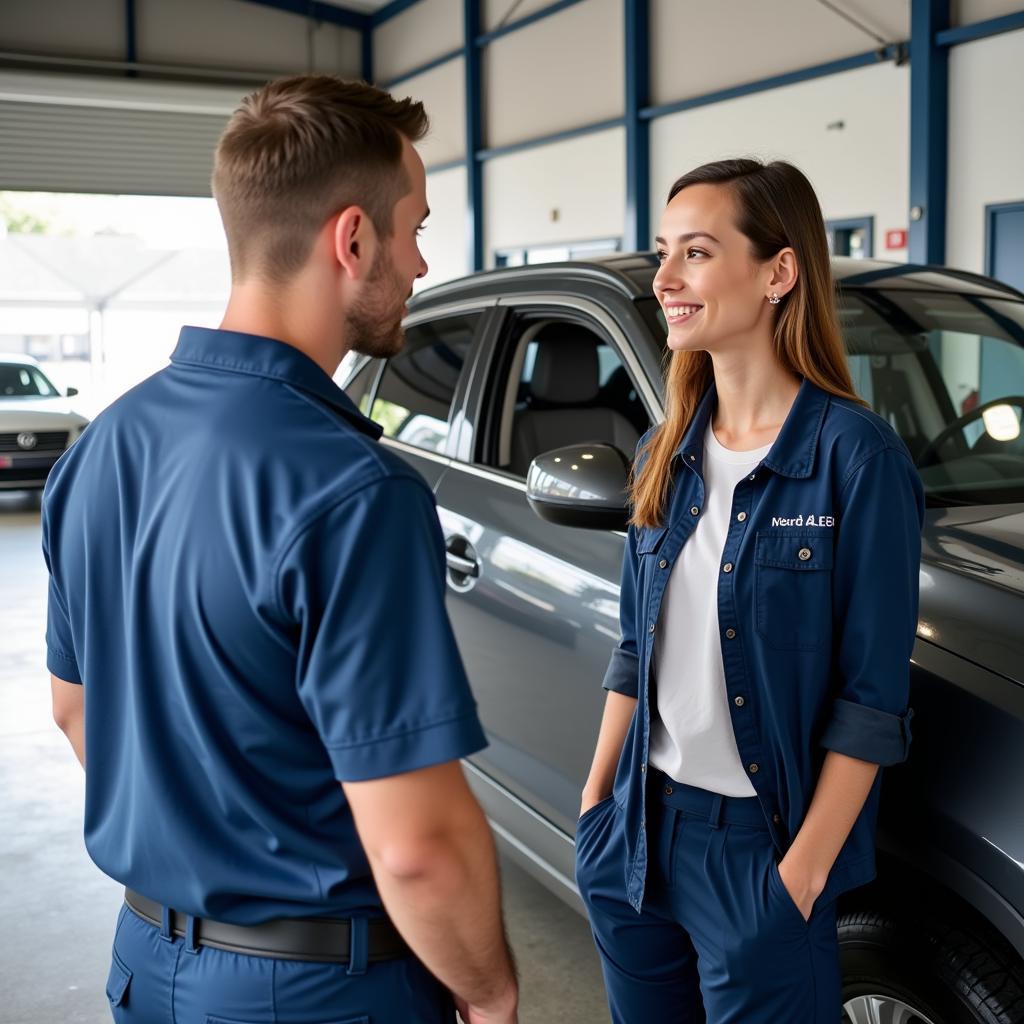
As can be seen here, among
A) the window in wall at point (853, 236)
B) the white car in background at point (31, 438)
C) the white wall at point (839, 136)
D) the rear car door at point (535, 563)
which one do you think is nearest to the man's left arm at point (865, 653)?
the rear car door at point (535, 563)

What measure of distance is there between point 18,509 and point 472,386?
373 inches

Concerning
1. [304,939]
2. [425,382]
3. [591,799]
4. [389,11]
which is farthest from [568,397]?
[389,11]

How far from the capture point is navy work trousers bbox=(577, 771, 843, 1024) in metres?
1.67

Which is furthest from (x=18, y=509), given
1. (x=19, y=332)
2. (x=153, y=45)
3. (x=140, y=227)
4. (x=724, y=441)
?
(x=19, y=332)

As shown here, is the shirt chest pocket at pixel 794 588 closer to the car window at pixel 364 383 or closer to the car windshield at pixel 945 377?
the car windshield at pixel 945 377

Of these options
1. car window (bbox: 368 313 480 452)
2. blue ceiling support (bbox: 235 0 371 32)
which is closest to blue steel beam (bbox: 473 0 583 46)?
blue ceiling support (bbox: 235 0 371 32)

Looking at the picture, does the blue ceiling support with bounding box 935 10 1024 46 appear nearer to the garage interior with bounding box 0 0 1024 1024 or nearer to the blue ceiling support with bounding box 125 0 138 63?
the garage interior with bounding box 0 0 1024 1024

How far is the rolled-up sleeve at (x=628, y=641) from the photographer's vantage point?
199cm

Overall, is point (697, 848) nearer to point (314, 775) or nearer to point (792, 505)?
point (792, 505)

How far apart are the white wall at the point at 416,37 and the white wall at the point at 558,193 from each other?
208 centimetres

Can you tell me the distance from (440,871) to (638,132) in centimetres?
1299

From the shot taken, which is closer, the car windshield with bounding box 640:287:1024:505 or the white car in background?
the car windshield with bounding box 640:287:1024:505

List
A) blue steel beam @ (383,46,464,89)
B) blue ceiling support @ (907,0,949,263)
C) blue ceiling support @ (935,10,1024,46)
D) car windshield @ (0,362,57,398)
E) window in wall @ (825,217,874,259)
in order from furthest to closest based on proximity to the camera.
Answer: blue steel beam @ (383,46,464,89) < car windshield @ (0,362,57,398) < window in wall @ (825,217,874,259) < blue ceiling support @ (907,0,949,263) < blue ceiling support @ (935,10,1024,46)

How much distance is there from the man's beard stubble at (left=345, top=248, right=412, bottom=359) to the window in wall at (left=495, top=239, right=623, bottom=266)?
488 inches
